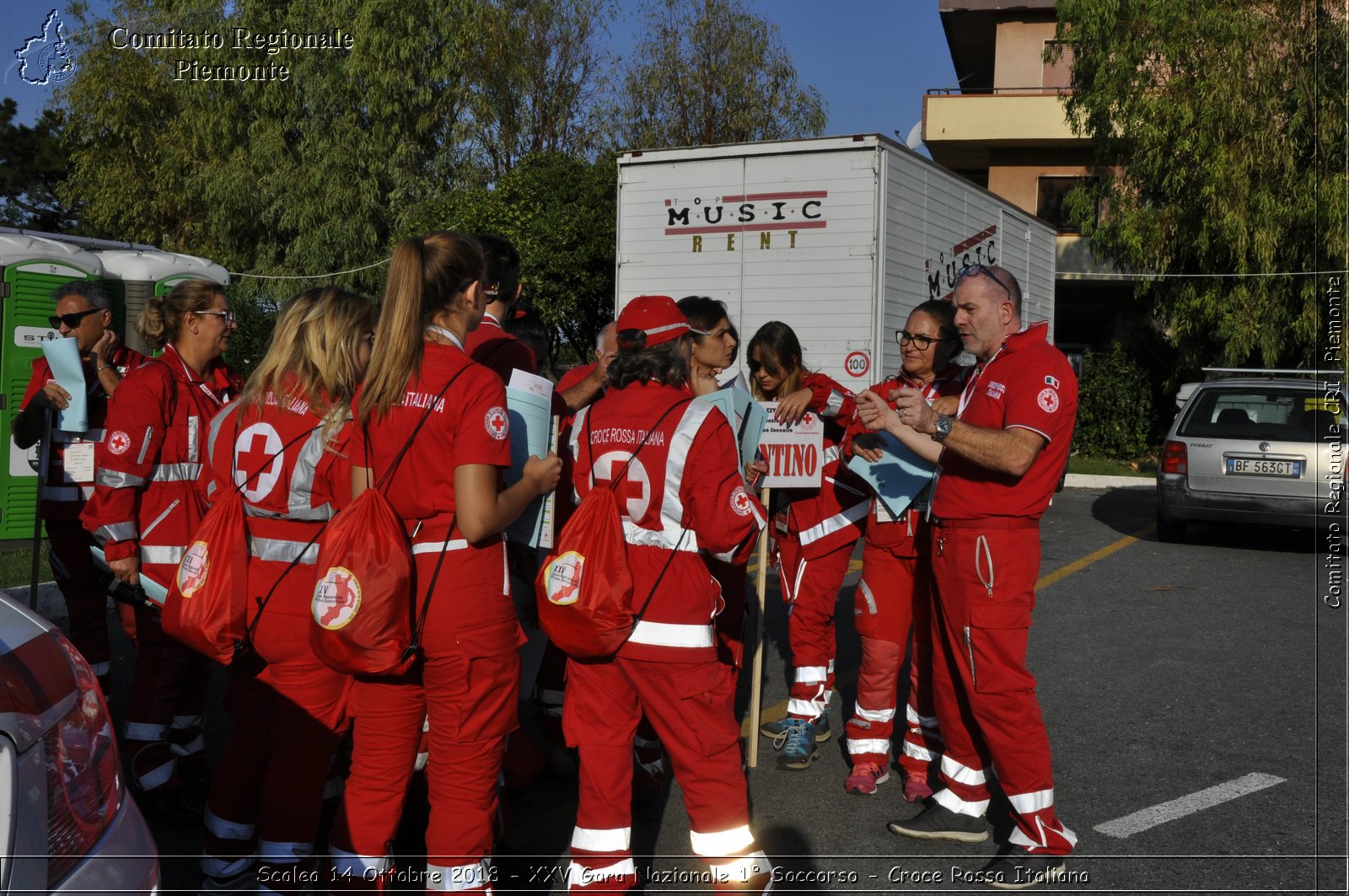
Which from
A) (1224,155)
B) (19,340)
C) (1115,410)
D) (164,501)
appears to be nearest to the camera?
(164,501)

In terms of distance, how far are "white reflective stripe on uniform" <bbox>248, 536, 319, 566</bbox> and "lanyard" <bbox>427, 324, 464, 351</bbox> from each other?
782mm

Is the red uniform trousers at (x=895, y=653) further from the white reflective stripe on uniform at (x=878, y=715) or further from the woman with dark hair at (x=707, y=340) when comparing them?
the woman with dark hair at (x=707, y=340)

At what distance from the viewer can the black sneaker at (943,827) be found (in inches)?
168

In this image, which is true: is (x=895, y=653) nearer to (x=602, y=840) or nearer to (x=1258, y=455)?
(x=602, y=840)

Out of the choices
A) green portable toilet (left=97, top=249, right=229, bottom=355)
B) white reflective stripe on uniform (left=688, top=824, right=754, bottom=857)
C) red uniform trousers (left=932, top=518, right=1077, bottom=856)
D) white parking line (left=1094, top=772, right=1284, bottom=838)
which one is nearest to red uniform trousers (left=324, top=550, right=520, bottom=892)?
white reflective stripe on uniform (left=688, top=824, right=754, bottom=857)

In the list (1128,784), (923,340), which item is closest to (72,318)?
(923,340)

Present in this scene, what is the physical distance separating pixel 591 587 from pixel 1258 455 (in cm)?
977

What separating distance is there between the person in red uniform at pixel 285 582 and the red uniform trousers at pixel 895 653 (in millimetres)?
2288

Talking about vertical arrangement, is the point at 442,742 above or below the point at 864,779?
above

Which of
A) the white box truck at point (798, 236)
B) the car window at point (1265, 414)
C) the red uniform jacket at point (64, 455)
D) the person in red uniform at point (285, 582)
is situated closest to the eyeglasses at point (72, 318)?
the red uniform jacket at point (64, 455)

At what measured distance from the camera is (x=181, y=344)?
455 cm

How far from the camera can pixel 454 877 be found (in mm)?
3150

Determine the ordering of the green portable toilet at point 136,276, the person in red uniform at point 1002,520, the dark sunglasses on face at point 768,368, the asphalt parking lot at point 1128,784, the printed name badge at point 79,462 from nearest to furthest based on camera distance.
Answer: the person in red uniform at point 1002,520 → the asphalt parking lot at point 1128,784 → the printed name badge at point 79,462 → the dark sunglasses on face at point 768,368 → the green portable toilet at point 136,276

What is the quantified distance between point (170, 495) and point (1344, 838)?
479 centimetres
